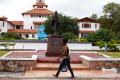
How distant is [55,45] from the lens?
27.1m

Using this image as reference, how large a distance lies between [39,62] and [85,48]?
29.0m

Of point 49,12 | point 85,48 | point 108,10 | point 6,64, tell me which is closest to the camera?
point 6,64

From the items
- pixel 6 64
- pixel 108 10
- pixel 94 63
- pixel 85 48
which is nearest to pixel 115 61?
pixel 94 63


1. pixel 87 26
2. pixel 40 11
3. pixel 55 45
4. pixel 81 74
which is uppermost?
pixel 40 11

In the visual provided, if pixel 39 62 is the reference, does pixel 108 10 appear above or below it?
above

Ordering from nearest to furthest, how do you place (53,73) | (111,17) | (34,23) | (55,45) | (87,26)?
(53,73), (55,45), (111,17), (87,26), (34,23)

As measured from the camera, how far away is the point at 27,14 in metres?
104

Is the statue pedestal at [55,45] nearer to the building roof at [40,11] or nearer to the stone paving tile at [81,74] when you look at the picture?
the stone paving tile at [81,74]

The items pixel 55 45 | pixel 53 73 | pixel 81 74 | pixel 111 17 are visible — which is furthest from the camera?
pixel 111 17

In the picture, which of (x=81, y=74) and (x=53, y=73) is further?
(x=53, y=73)

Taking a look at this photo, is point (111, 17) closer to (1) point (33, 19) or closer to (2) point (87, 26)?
(2) point (87, 26)

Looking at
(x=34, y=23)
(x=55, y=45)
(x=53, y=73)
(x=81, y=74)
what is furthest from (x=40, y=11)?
(x=81, y=74)

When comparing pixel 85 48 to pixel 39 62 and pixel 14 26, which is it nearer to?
pixel 39 62

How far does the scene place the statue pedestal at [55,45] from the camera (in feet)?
88.2
